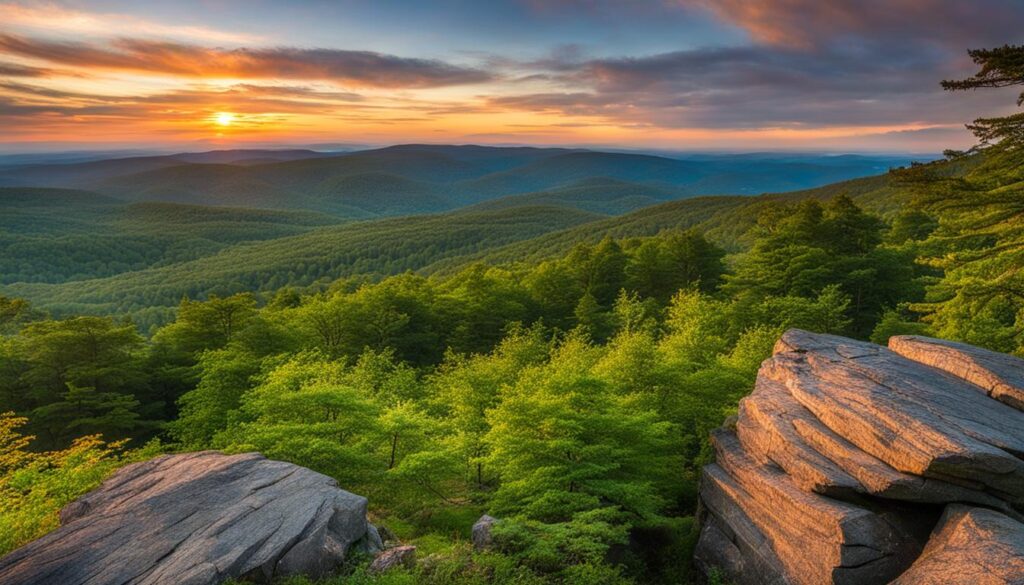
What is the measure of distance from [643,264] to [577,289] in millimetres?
8255

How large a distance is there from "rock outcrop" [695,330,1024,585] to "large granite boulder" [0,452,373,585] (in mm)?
13851

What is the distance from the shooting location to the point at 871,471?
16.0 m

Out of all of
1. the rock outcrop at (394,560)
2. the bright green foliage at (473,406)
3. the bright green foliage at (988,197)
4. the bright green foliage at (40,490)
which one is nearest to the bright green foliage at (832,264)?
the bright green foliage at (988,197)

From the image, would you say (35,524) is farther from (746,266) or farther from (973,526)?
(746,266)

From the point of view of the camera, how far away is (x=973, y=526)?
14.1m

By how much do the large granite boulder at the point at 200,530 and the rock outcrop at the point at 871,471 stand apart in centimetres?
1385

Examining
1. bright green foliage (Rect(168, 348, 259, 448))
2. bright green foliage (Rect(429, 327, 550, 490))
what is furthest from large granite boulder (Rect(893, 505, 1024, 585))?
bright green foliage (Rect(168, 348, 259, 448))

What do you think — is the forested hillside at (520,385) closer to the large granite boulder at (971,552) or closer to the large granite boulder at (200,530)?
the large granite boulder at (200,530)

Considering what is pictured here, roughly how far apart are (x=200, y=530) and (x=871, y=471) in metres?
20.1

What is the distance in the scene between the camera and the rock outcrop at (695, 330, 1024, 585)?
14.9 metres

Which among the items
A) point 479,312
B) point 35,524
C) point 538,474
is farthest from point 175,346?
point 538,474

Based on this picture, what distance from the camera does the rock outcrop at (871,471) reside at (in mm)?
14883

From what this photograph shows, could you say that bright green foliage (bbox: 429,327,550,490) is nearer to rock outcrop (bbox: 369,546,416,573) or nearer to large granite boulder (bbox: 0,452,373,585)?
rock outcrop (bbox: 369,546,416,573)

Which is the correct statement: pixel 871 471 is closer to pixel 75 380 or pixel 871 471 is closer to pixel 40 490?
pixel 40 490
